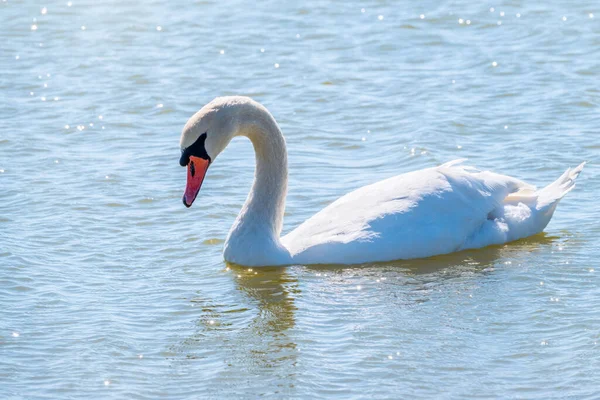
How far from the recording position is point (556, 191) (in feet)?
33.6

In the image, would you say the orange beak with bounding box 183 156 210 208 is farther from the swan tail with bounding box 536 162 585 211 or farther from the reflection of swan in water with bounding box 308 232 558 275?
the swan tail with bounding box 536 162 585 211

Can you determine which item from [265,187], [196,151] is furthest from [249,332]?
[265,187]

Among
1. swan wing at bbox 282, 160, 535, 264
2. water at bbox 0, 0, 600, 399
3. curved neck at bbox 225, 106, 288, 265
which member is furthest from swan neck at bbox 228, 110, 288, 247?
water at bbox 0, 0, 600, 399

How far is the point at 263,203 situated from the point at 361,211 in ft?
2.70

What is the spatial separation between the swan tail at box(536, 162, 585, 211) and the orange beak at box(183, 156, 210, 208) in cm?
284

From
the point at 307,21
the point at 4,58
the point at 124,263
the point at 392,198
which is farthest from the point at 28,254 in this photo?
the point at 307,21

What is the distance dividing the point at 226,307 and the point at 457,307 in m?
1.63

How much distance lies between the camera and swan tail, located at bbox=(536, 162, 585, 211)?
10.1m

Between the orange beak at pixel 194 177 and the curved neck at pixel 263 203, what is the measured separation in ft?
2.11

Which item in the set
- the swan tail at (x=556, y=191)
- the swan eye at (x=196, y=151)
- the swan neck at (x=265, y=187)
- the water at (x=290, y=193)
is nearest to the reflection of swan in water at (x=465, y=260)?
the water at (x=290, y=193)

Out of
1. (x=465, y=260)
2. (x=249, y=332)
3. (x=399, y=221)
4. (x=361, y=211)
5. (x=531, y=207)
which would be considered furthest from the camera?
(x=531, y=207)

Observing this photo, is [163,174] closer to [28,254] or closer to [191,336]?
[28,254]

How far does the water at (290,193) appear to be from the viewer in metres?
7.47

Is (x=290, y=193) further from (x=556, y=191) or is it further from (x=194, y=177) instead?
(x=556, y=191)
